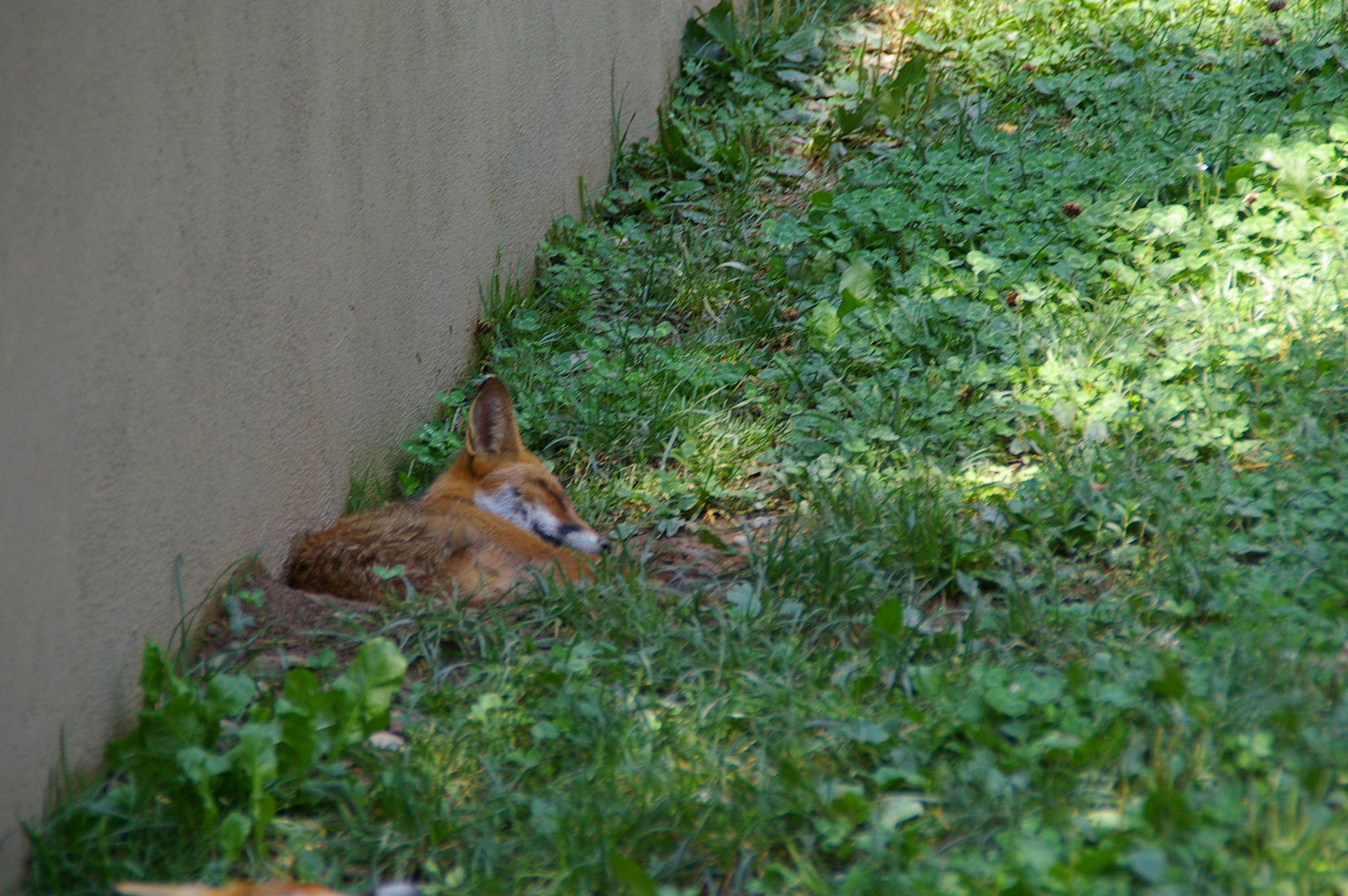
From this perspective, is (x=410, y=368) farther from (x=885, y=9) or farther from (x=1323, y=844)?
(x=885, y=9)

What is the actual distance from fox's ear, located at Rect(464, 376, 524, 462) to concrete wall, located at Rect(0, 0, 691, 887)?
0.45m

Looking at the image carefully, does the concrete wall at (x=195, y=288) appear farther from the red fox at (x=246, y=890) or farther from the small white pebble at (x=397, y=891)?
the small white pebble at (x=397, y=891)

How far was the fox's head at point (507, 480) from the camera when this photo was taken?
4.68m

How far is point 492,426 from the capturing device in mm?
4773

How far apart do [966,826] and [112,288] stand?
263cm

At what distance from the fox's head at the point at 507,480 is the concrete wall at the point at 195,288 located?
18.8 inches

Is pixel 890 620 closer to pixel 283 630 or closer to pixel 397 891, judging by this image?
pixel 397 891

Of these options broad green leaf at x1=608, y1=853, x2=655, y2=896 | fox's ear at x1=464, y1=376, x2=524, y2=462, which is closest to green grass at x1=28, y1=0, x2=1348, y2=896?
broad green leaf at x1=608, y1=853, x2=655, y2=896

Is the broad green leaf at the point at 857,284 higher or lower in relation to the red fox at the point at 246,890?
higher

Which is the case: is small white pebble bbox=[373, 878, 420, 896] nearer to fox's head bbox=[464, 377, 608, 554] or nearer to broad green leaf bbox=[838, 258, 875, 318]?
fox's head bbox=[464, 377, 608, 554]

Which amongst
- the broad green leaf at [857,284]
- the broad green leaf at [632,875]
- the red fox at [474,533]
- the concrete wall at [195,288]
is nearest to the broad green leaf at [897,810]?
the broad green leaf at [632,875]

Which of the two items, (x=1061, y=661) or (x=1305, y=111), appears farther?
(x=1305, y=111)

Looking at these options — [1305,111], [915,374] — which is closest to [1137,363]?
[915,374]

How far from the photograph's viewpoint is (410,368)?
16.9 feet
